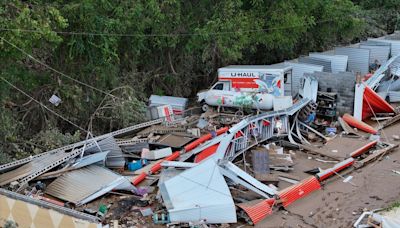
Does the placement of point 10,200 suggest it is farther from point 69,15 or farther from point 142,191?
point 69,15

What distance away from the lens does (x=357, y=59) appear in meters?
24.3

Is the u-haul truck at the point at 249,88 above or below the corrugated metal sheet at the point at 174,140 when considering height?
above

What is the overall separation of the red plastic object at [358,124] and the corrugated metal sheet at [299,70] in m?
2.84

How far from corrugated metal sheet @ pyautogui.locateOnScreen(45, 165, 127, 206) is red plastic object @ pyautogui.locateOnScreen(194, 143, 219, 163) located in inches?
96.1

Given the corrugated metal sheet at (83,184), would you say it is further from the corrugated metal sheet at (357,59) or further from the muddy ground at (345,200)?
the corrugated metal sheet at (357,59)

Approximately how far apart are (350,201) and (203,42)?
958 centimetres

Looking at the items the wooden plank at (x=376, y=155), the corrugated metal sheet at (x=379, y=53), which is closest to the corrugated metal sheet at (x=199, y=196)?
the wooden plank at (x=376, y=155)

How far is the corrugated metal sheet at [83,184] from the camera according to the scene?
38.1 feet

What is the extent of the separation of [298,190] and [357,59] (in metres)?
13.7

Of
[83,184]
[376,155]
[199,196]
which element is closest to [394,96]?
[376,155]

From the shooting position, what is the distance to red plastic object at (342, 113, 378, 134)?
18070mm

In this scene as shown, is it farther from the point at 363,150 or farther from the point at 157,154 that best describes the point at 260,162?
the point at 363,150

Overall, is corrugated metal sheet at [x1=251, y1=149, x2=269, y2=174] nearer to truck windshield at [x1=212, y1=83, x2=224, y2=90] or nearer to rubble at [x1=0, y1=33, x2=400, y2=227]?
rubble at [x1=0, y1=33, x2=400, y2=227]

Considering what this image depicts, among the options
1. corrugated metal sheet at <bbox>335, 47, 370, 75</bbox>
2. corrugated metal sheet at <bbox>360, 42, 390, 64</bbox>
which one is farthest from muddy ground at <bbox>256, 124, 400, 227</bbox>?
corrugated metal sheet at <bbox>360, 42, 390, 64</bbox>
